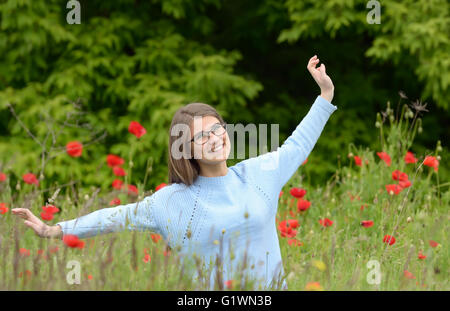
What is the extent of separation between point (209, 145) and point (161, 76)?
3.85 m

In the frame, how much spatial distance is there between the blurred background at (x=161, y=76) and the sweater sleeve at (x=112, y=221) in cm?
291

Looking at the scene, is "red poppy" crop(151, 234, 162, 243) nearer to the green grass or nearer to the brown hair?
the green grass

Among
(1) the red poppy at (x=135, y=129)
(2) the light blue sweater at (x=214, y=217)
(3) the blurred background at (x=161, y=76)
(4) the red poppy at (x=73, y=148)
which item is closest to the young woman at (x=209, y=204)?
(2) the light blue sweater at (x=214, y=217)

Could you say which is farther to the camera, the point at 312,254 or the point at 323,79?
the point at 312,254

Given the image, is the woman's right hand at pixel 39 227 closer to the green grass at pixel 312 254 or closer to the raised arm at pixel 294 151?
the green grass at pixel 312 254

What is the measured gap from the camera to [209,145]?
208cm

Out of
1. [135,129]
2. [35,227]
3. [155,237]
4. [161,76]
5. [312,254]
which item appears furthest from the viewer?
[161,76]

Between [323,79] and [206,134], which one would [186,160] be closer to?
[206,134]

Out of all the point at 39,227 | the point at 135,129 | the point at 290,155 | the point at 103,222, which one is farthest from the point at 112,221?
the point at 135,129

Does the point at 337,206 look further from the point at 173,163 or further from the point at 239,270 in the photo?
the point at 239,270

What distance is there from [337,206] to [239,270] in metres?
2.04

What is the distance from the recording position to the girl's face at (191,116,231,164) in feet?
6.81


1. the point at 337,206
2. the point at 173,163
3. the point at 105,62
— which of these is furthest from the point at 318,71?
the point at 105,62

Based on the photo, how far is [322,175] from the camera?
5.82m
